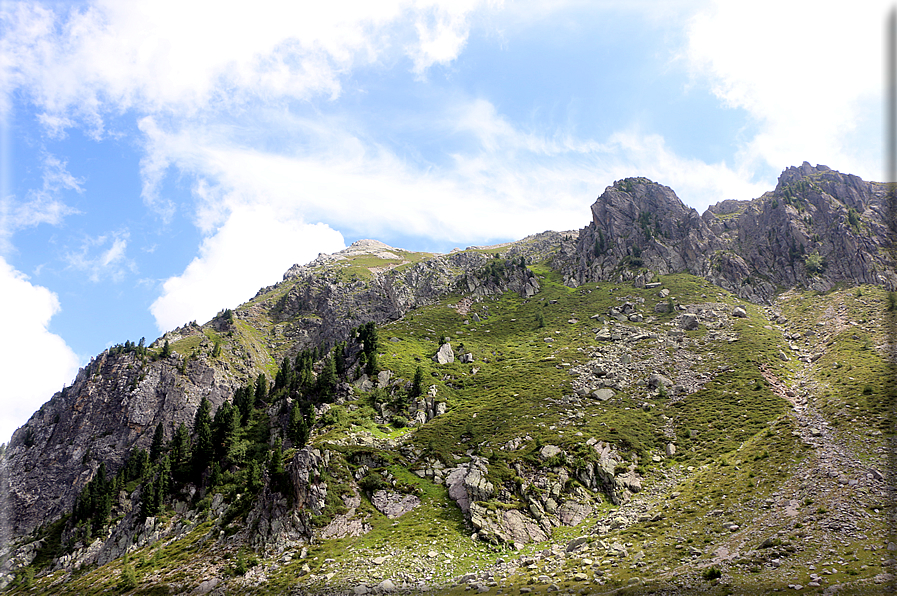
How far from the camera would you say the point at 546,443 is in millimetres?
61219

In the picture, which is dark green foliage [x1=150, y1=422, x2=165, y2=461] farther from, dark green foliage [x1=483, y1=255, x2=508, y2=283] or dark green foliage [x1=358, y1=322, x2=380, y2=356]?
dark green foliage [x1=483, y1=255, x2=508, y2=283]

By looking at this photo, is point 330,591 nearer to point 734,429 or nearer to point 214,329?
point 734,429

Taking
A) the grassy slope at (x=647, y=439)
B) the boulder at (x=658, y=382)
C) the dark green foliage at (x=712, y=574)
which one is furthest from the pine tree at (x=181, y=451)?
the boulder at (x=658, y=382)

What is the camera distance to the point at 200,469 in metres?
83.8

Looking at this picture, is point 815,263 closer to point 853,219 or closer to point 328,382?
point 853,219

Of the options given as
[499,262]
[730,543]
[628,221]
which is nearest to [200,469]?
[730,543]

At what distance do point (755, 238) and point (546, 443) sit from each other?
133 meters

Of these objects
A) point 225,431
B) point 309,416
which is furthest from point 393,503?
point 225,431

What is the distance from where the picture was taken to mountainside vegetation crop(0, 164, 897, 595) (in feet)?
122

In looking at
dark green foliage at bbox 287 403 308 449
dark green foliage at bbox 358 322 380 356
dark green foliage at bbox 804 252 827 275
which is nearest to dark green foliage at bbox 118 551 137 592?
dark green foliage at bbox 287 403 308 449

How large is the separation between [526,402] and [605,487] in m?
25.3

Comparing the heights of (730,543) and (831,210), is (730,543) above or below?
below

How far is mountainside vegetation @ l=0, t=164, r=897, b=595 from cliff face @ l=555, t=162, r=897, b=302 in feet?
3.14

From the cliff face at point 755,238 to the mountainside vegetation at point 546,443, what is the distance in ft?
3.14
